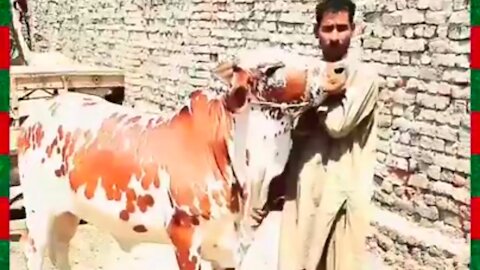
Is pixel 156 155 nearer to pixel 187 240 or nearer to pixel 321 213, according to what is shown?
pixel 187 240

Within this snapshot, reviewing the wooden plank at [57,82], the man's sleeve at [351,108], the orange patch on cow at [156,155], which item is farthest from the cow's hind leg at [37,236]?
the man's sleeve at [351,108]

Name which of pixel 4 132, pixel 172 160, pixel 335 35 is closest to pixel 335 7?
pixel 335 35

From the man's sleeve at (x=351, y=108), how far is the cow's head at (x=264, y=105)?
1.6 inches

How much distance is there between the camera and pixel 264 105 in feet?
6.45

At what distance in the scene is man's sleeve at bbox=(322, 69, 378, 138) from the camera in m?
1.96

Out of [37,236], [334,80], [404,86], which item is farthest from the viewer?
[37,236]

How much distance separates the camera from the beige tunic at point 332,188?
2.01m

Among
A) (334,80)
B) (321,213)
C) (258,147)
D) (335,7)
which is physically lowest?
(321,213)

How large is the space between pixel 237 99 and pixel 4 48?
19.0 inches

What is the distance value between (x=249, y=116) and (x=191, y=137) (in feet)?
0.43

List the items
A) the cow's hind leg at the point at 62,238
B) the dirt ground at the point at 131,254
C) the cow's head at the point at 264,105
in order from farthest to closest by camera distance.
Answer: the cow's hind leg at the point at 62,238 → the dirt ground at the point at 131,254 → the cow's head at the point at 264,105

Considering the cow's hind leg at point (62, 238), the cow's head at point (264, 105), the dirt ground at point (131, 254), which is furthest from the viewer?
the cow's hind leg at point (62, 238)
